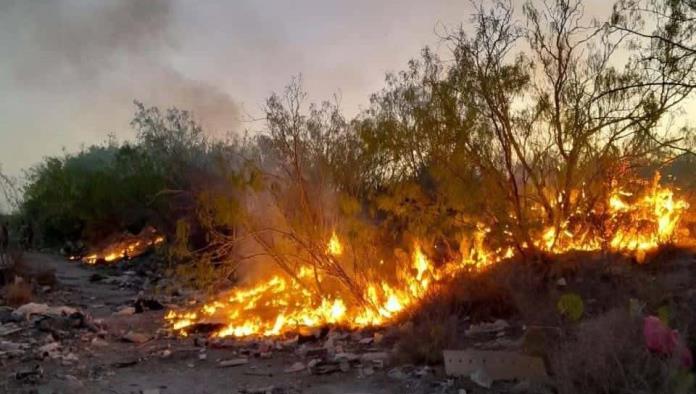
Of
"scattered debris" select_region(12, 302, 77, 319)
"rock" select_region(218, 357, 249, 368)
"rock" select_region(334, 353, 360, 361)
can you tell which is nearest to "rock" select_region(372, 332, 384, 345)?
"rock" select_region(334, 353, 360, 361)

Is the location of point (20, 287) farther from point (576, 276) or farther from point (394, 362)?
point (576, 276)

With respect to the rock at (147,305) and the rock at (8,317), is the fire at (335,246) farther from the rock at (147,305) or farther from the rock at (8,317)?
the rock at (8,317)

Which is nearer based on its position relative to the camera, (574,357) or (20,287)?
(574,357)

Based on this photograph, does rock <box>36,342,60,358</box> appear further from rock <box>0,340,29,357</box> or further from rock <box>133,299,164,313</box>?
rock <box>133,299,164,313</box>

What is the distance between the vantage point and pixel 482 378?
7801mm

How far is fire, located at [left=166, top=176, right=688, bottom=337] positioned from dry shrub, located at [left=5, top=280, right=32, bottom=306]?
4.30 metres

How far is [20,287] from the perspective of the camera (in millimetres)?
15875

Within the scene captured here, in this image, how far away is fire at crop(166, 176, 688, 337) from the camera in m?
12.2

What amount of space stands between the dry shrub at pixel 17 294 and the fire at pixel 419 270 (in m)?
4.30

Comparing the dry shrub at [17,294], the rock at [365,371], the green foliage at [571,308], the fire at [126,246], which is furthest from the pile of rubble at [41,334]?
the fire at [126,246]

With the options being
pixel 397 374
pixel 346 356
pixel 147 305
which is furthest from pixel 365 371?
pixel 147 305

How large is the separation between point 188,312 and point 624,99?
9.86 metres

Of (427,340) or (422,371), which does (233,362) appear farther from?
(422,371)

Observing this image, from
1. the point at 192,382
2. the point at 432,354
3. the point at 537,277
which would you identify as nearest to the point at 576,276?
the point at 537,277
